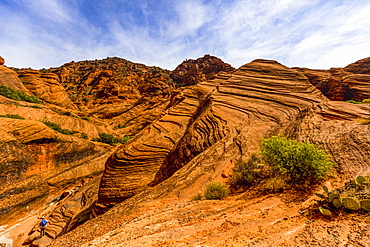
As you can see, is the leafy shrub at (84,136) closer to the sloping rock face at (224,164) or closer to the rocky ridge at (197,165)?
the rocky ridge at (197,165)

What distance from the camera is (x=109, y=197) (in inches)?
378

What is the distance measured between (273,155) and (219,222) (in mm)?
2529

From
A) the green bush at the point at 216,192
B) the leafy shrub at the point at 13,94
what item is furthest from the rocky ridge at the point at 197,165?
the leafy shrub at the point at 13,94

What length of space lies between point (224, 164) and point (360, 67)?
49538mm

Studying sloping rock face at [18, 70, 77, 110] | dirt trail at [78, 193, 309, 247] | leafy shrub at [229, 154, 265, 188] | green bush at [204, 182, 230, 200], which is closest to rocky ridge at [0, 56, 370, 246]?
dirt trail at [78, 193, 309, 247]

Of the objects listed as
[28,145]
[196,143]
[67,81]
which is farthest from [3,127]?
[67,81]

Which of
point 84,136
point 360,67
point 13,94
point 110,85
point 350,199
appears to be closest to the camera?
point 350,199

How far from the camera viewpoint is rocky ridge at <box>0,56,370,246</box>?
3094 millimetres

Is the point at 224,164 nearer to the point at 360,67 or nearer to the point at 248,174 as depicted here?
the point at 248,174

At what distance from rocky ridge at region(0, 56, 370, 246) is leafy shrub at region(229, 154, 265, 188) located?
0.58 m

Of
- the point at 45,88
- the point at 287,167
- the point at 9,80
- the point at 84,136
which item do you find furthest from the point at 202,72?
the point at 287,167

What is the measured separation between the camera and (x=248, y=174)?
17.3ft

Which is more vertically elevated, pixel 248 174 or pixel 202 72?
pixel 202 72

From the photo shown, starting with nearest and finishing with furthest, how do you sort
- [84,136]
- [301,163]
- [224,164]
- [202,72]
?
[301,163] → [224,164] → [84,136] → [202,72]
